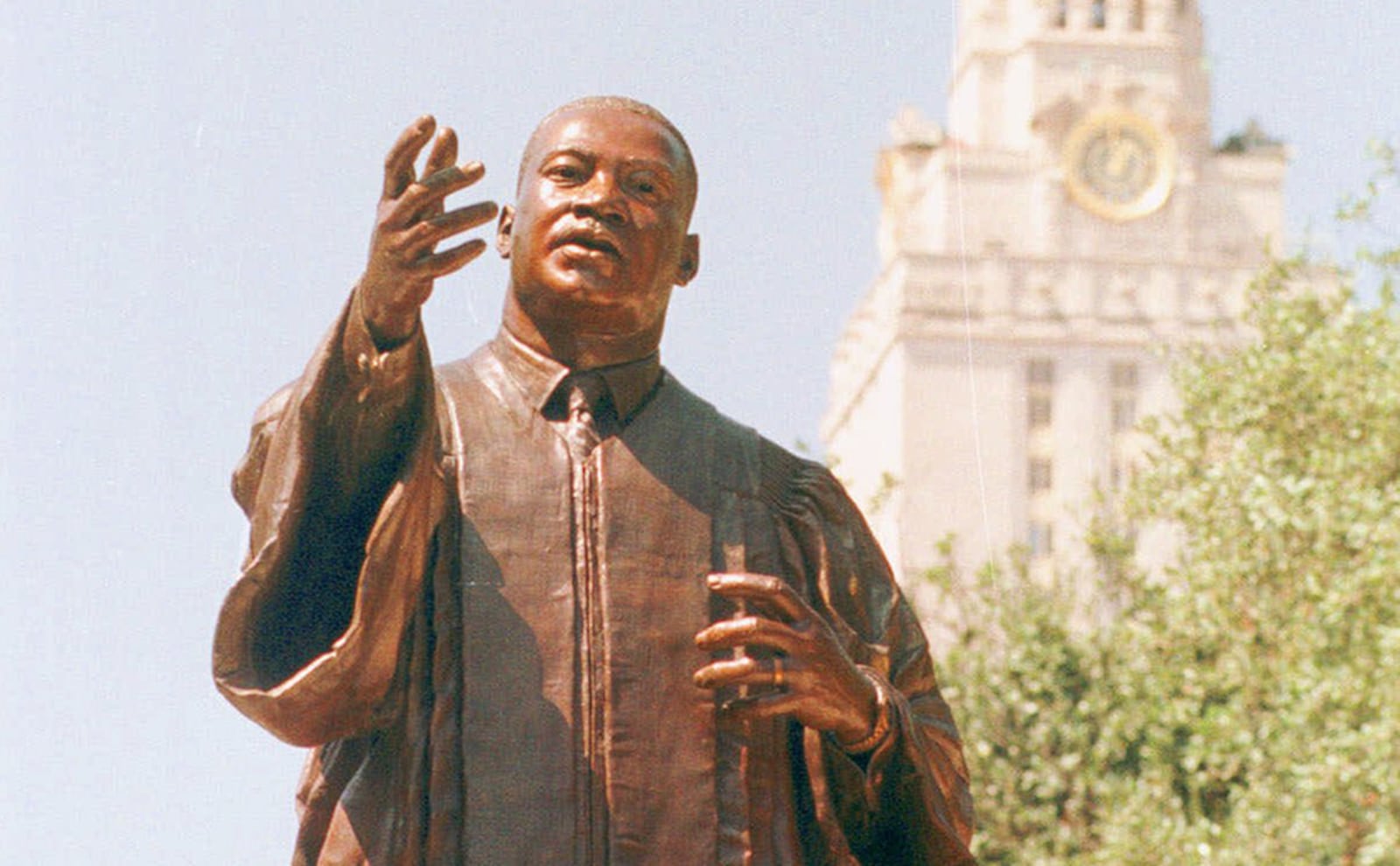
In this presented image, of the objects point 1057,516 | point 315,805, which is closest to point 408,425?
point 315,805

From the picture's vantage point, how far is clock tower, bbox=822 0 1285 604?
84812 mm

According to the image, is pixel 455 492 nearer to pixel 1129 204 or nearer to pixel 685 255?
pixel 685 255

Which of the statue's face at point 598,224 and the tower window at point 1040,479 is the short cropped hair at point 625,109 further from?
the tower window at point 1040,479

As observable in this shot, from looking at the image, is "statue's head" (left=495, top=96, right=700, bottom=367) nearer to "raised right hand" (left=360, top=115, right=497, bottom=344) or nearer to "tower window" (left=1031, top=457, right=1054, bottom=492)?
"raised right hand" (left=360, top=115, right=497, bottom=344)

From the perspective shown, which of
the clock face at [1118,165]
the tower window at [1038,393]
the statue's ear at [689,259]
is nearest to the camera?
the statue's ear at [689,259]

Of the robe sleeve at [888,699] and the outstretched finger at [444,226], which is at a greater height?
the outstretched finger at [444,226]

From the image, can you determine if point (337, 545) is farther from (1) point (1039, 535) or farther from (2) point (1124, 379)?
(2) point (1124, 379)

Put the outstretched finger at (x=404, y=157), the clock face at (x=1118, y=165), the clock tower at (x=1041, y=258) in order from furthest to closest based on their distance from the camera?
1. the clock face at (x=1118, y=165)
2. the clock tower at (x=1041, y=258)
3. the outstretched finger at (x=404, y=157)

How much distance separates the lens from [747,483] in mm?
8594

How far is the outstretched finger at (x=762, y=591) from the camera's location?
7879 millimetres

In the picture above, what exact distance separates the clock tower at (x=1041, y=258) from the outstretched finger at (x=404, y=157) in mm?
71108

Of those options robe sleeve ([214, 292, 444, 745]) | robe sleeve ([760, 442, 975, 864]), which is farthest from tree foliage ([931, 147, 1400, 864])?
robe sleeve ([214, 292, 444, 745])

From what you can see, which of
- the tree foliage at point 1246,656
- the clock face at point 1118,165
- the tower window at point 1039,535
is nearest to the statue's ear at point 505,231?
the tree foliage at point 1246,656

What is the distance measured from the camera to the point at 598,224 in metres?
8.37
